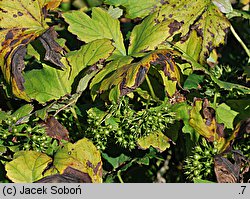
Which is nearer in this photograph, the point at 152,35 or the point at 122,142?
the point at 122,142

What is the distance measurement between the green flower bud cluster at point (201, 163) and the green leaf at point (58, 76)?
431mm

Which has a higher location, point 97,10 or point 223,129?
point 97,10

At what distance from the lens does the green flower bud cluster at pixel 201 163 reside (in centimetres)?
160

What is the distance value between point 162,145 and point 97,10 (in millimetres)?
504

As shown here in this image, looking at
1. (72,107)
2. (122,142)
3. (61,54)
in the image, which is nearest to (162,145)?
(122,142)

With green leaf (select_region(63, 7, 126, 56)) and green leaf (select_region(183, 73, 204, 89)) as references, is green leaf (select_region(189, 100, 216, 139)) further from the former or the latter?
green leaf (select_region(63, 7, 126, 56))

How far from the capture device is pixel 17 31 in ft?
6.40

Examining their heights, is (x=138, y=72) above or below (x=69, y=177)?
above

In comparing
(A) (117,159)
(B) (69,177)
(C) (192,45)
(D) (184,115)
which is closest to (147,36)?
(C) (192,45)

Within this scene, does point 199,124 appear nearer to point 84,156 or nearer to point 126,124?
point 126,124

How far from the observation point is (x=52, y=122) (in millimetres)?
1764

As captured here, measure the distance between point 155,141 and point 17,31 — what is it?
1.92ft

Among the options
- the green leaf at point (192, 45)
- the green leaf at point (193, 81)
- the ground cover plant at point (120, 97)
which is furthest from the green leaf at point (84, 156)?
the green leaf at point (192, 45)
